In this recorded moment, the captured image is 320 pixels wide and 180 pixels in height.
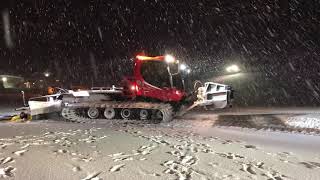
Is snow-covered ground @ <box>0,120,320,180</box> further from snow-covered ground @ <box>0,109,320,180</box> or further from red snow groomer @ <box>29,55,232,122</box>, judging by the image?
red snow groomer @ <box>29,55,232,122</box>

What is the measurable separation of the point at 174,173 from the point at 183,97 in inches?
384

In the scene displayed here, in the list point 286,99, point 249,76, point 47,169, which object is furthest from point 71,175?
point 249,76

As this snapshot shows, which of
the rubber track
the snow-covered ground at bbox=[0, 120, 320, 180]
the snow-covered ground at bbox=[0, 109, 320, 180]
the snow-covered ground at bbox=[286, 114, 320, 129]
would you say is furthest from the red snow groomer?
the snow-covered ground at bbox=[286, 114, 320, 129]

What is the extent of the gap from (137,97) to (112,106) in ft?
3.63

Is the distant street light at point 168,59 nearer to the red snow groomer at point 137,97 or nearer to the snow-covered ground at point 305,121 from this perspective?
the red snow groomer at point 137,97

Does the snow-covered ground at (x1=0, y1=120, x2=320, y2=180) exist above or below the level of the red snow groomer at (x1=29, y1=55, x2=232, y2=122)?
below

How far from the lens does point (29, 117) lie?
1587 centimetres

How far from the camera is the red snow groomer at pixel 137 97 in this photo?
15.4m

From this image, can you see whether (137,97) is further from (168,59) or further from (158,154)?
(158,154)

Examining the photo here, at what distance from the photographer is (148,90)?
15516 mm

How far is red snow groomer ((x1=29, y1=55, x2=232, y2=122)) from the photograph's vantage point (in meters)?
15.4

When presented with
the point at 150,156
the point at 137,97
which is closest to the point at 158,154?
the point at 150,156

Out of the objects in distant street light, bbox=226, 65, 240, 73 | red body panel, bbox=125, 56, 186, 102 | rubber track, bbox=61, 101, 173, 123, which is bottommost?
rubber track, bbox=61, 101, 173, 123

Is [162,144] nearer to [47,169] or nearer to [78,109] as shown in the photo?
[47,169]
